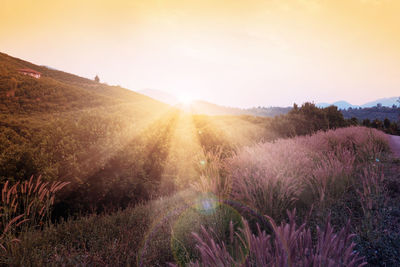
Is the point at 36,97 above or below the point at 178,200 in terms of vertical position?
above

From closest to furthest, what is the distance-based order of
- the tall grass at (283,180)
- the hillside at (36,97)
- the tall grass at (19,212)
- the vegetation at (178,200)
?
the vegetation at (178,200), the tall grass at (19,212), the tall grass at (283,180), the hillside at (36,97)

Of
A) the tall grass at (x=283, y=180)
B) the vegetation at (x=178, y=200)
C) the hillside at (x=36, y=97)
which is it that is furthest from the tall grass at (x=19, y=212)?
the hillside at (x=36, y=97)

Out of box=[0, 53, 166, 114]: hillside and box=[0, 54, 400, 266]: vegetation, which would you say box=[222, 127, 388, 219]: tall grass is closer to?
box=[0, 54, 400, 266]: vegetation

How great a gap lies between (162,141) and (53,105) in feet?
80.3

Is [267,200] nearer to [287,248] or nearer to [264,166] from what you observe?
[264,166]

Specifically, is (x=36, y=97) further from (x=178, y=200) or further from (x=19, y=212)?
(x=178, y=200)

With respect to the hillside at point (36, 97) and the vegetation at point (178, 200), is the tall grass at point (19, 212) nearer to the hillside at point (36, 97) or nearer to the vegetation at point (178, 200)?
the vegetation at point (178, 200)

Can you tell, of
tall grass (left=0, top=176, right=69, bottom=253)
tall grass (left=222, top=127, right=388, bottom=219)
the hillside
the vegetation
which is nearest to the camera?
the vegetation

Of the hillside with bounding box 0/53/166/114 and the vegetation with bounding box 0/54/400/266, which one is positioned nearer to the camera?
the vegetation with bounding box 0/54/400/266

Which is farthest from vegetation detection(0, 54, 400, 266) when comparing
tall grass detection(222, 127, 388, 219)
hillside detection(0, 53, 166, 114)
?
hillside detection(0, 53, 166, 114)

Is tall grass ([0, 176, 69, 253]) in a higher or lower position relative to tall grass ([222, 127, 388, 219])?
lower

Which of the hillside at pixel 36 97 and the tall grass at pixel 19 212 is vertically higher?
the hillside at pixel 36 97

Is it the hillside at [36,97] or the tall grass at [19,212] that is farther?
the hillside at [36,97]

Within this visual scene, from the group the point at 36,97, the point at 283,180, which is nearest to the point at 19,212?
the point at 283,180
